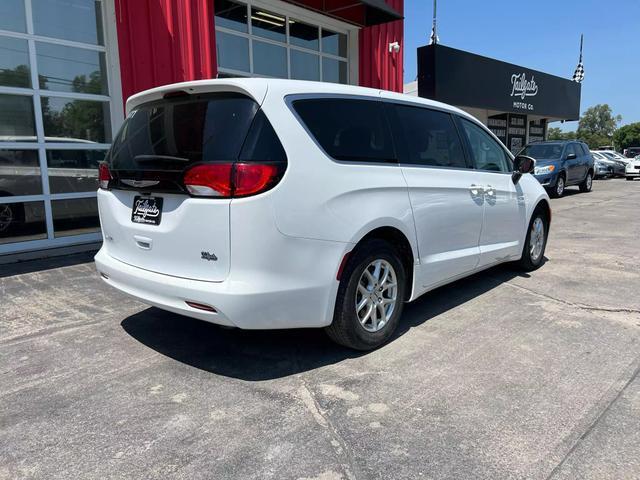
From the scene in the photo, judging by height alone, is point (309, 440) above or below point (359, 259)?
below

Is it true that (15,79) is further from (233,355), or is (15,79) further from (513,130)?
(513,130)

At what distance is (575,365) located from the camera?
3441mm

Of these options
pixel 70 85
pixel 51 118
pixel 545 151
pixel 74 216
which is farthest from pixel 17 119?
pixel 545 151

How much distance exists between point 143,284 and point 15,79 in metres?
5.16

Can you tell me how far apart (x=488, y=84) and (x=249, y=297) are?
60.2 ft

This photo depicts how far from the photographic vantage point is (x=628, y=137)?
9669cm

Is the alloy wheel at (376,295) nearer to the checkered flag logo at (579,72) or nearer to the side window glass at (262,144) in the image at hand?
the side window glass at (262,144)

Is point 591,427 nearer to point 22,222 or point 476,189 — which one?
point 476,189

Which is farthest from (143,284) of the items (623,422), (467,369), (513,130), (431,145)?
(513,130)

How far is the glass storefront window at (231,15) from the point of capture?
907cm

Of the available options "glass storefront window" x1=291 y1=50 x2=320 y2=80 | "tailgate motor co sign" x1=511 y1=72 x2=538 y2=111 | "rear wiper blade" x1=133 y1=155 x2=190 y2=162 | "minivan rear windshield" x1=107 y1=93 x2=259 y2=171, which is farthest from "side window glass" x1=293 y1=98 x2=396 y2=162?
"tailgate motor co sign" x1=511 y1=72 x2=538 y2=111

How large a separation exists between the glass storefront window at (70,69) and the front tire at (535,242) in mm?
6475

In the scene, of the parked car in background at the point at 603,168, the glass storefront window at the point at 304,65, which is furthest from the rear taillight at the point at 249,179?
the parked car in background at the point at 603,168

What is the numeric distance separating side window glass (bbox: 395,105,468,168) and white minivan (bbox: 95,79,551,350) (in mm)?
19
